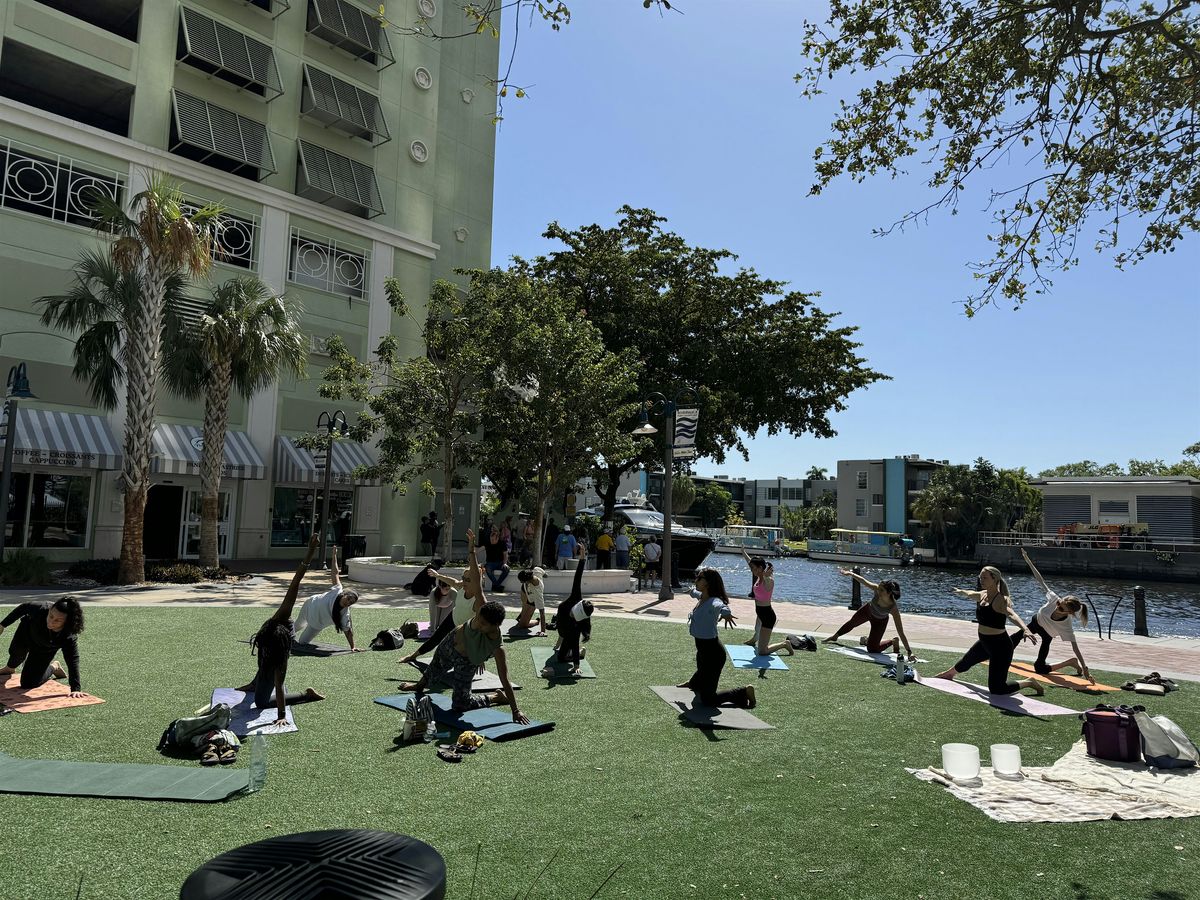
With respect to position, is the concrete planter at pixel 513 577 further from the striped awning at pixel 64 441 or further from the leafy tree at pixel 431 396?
the striped awning at pixel 64 441

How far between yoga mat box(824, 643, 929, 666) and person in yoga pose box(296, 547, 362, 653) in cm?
721

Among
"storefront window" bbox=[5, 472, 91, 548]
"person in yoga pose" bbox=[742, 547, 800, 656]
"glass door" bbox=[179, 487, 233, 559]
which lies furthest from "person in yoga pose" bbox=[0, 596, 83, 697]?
"glass door" bbox=[179, 487, 233, 559]

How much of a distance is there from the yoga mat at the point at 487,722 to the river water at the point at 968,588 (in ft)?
33.4

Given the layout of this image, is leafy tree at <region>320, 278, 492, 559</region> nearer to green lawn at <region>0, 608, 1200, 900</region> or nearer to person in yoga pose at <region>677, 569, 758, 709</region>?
green lawn at <region>0, 608, 1200, 900</region>

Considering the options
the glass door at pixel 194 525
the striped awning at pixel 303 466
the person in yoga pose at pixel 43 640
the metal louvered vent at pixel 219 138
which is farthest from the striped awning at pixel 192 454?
the person in yoga pose at pixel 43 640

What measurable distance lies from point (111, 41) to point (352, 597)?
2266cm

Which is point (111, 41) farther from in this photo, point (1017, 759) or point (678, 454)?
point (1017, 759)

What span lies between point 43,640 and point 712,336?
988 inches

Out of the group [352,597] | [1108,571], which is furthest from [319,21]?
[1108,571]

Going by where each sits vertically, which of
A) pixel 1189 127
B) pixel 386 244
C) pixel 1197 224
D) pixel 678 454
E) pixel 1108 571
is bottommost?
pixel 1108 571

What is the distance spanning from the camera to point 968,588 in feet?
135

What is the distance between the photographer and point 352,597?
9.36 meters

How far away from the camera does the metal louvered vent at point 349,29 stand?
93.3 ft

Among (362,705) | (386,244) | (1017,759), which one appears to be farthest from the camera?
(386,244)
